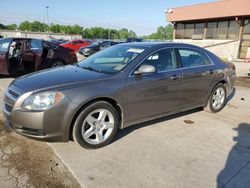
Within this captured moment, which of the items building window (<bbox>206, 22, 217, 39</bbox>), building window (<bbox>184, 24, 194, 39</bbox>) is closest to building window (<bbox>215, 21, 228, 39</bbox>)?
building window (<bbox>206, 22, 217, 39</bbox>)

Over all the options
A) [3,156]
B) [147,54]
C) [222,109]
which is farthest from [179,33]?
[3,156]

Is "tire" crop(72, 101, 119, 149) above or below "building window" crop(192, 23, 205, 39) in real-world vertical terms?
below

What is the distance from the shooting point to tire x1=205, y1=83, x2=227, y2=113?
530 centimetres

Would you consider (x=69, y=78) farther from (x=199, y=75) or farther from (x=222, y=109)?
(x=222, y=109)

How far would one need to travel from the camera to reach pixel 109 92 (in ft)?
11.5

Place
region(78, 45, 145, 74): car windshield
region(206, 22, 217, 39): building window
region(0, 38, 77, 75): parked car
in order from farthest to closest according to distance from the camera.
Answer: region(206, 22, 217, 39): building window < region(0, 38, 77, 75): parked car < region(78, 45, 145, 74): car windshield

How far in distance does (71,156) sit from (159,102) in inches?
67.5

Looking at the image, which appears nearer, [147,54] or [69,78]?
[69,78]

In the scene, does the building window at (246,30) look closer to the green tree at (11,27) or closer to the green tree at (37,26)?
the green tree at (37,26)

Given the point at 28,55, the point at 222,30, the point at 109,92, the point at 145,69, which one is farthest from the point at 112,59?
the point at 222,30

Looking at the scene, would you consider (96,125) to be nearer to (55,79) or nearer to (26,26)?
(55,79)

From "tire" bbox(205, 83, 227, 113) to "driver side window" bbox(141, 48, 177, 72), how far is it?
1.45 m

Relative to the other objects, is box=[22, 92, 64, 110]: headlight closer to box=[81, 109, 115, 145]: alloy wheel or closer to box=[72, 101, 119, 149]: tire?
box=[72, 101, 119, 149]: tire

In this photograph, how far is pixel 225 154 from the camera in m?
3.55
